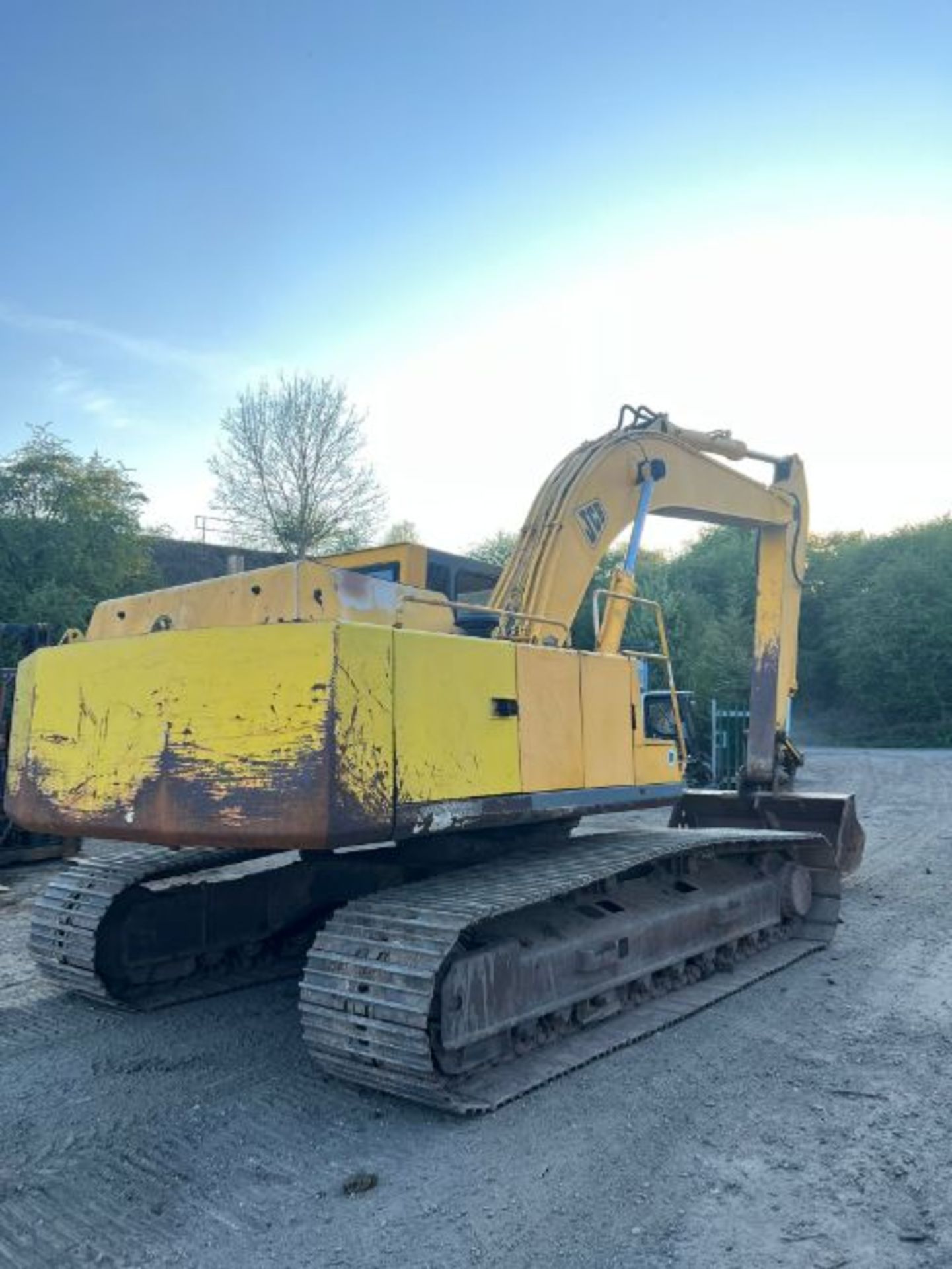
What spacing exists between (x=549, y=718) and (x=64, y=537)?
17306mm

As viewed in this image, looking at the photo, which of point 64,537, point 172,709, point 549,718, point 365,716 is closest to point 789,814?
point 549,718

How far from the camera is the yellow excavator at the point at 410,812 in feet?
13.0

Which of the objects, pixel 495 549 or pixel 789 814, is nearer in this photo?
pixel 789 814

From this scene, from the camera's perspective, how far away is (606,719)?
5309 millimetres

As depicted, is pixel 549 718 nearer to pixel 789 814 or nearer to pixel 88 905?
pixel 88 905

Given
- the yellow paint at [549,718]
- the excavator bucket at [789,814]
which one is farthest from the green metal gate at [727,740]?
the yellow paint at [549,718]

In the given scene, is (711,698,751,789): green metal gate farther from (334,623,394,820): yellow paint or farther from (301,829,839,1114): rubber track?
(334,623,394,820): yellow paint

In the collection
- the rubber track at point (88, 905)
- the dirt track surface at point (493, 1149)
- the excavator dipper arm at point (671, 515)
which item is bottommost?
the dirt track surface at point (493, 1149)

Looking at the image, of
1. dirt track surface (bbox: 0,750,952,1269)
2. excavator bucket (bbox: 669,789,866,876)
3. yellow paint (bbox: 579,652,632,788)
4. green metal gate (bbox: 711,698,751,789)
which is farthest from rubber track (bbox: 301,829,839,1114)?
green metal gate (bbox: 711,698,751,789)

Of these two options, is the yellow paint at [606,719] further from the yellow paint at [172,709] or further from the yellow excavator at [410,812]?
the yellow paint at [172,709]

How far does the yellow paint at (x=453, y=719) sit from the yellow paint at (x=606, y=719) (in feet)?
1.97

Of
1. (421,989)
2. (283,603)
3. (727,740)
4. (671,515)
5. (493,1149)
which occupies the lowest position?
(493,1149)

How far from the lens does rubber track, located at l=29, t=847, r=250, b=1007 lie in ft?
17.2

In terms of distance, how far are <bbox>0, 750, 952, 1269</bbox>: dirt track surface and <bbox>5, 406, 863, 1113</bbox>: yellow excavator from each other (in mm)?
269
